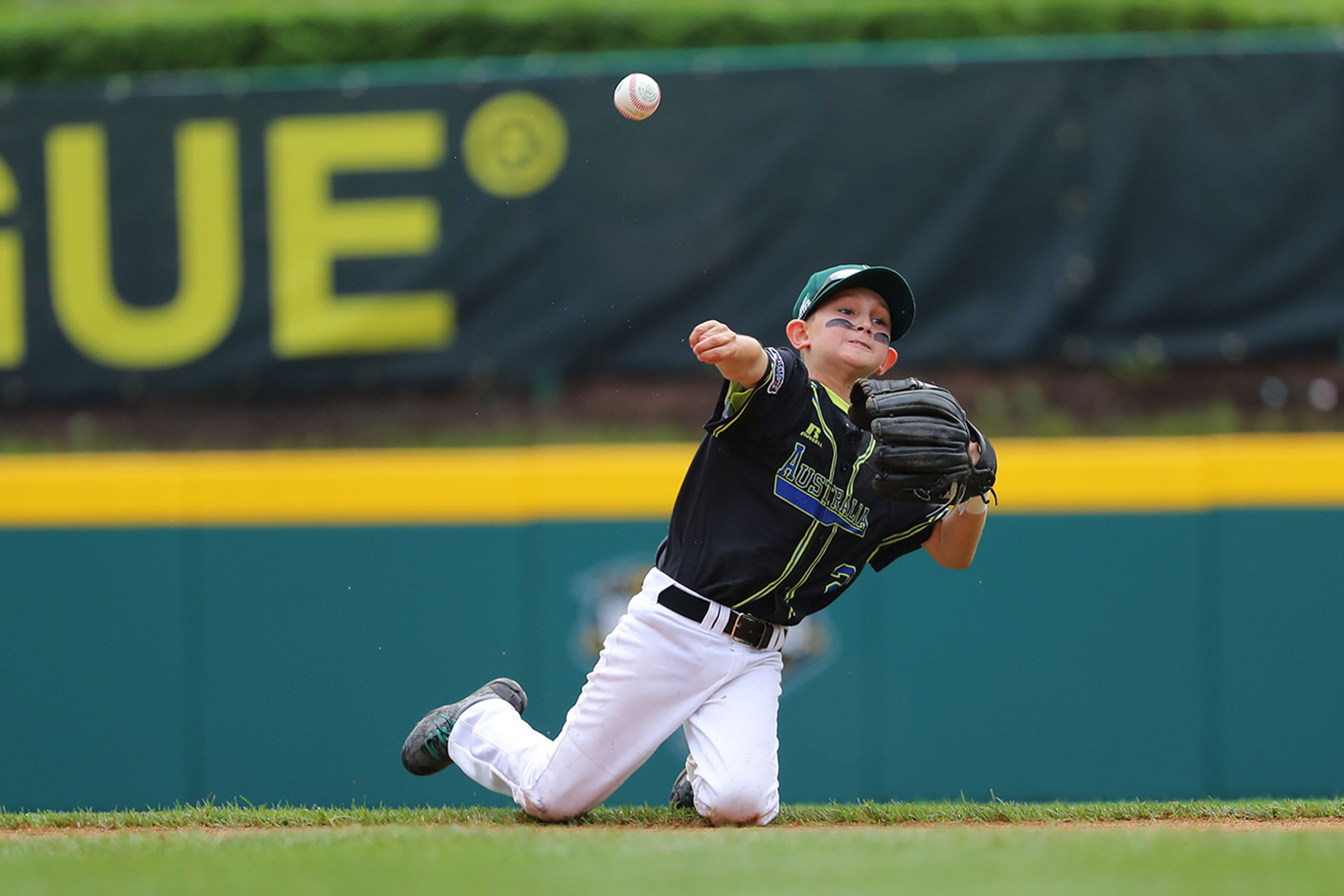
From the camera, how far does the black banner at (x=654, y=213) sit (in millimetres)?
6457

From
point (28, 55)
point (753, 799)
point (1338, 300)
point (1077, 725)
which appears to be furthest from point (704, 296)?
point (28, 55)

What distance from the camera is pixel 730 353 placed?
3121mm

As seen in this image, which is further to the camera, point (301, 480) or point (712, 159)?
point (712, 159)

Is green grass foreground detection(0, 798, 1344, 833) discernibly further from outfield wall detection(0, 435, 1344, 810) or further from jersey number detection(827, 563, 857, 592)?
outfield wall detection(0, 435, 1344, 810)

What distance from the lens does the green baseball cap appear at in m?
3.52

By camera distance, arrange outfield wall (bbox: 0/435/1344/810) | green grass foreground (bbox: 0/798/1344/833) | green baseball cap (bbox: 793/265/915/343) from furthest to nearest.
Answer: outfield wall (bbox: 0/435/1344/810)
green grass foreground (bbox: 0/798/1344/833)
green baseball cap (bbox: 793/265/915/343)

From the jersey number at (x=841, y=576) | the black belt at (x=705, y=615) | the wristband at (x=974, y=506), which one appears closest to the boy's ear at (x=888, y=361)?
the wristband at (x=974, y=506)

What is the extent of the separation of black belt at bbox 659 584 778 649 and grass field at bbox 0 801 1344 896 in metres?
0.50

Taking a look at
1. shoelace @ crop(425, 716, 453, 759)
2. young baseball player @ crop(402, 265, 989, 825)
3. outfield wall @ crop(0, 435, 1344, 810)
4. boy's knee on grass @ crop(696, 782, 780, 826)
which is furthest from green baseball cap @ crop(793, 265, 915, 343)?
outfield wall @ crop(0, 435, 1344, 810)

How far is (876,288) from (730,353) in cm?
65

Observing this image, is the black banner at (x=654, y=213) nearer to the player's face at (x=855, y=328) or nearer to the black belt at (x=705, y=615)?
the player's face at (x=855, y=328)

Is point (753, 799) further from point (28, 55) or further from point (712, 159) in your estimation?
point (28, 55)

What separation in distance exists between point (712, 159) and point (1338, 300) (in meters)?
3.11

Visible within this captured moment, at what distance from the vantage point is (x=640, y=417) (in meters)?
6.84
